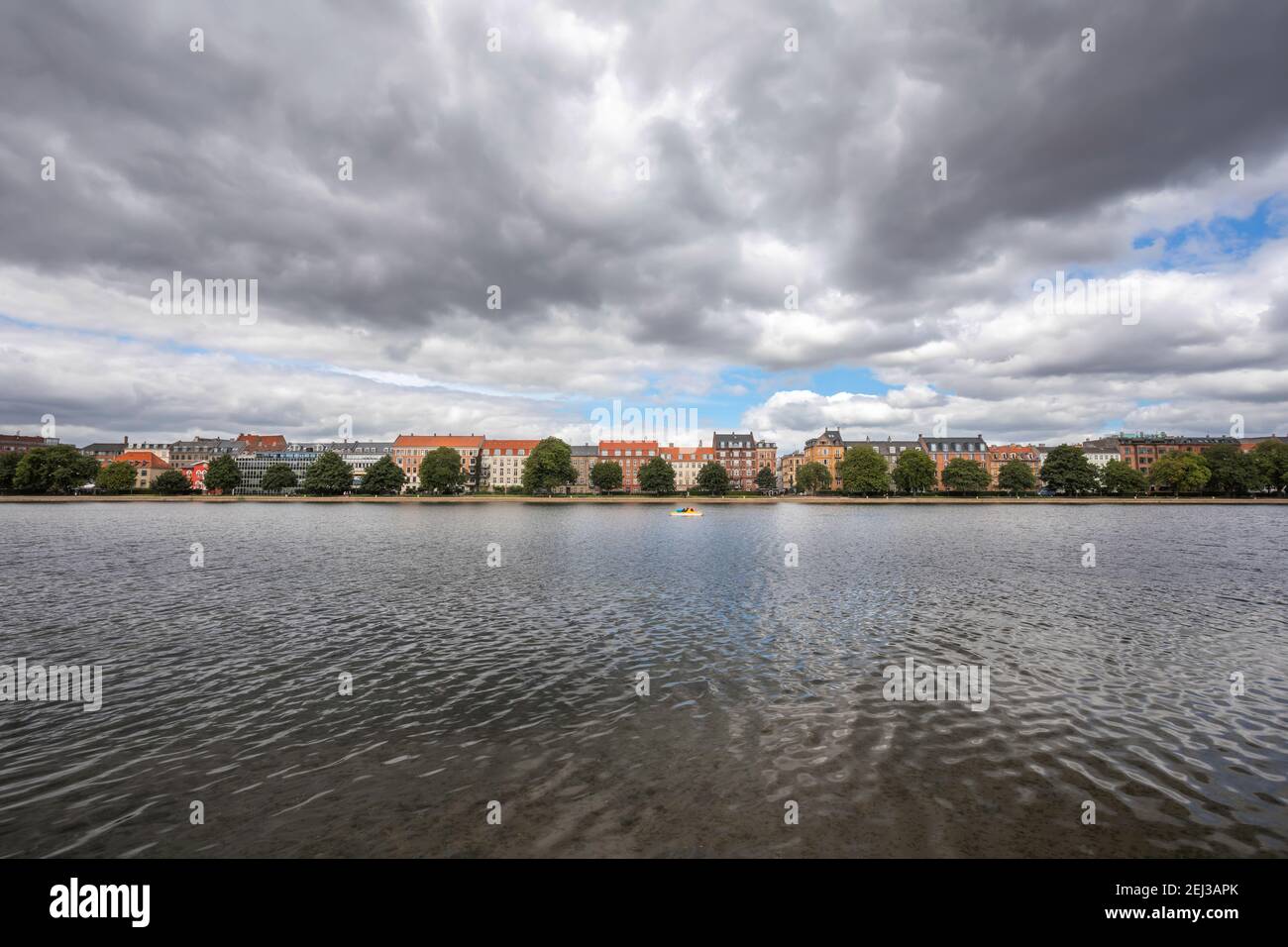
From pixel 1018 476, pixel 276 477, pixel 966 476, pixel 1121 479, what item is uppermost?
pixel 276 477

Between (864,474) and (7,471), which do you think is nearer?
(7,471)

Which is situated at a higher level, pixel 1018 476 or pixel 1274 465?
pixel 1274 465

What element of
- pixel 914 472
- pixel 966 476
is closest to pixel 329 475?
pixel 914 472

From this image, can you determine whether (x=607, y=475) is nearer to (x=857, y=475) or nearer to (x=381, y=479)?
(x=381, y=479)

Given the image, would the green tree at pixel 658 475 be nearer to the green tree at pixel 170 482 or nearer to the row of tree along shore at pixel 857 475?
the row of tree along shore at pixel 857 475

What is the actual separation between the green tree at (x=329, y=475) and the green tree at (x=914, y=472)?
164830mm

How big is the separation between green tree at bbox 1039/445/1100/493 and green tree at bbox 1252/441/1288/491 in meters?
39.6

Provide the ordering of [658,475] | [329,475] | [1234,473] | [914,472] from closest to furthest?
[1234,473], [914,472], [329,475], [658,475]

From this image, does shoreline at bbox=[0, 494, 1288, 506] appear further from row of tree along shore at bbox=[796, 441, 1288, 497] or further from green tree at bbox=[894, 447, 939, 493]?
green tree at bbox=[894, 447, 939, 493]

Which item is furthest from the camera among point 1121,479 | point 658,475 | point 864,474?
point 658,475

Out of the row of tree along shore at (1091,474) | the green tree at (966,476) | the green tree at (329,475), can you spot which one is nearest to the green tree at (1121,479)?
the row of tree along shore at (1091,474)

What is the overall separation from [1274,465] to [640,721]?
227m

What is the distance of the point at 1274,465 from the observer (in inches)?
6304
